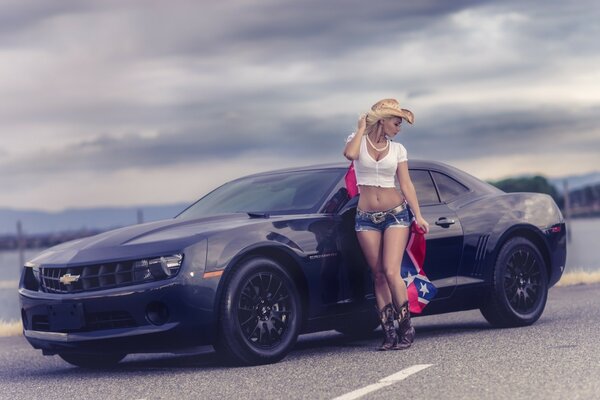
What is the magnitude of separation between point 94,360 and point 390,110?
3083mm

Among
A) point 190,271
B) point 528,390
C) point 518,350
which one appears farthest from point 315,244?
point 528,390

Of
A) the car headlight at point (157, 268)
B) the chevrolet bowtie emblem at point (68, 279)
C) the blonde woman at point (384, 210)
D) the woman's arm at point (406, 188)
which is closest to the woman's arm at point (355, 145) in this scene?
the blonde woman at point (384, 210)

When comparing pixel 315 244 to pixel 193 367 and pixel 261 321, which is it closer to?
pixel 261 321

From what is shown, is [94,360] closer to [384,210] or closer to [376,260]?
[376,260]

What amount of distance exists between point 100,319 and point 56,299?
41cm

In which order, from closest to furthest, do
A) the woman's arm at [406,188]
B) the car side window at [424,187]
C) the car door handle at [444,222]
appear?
the woman's arm at [406,188], the car door handle at [444,222], the car side window at [424,187]

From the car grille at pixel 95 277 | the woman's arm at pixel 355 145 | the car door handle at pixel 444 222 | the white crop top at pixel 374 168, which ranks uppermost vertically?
the woman's arm at pixel 355 145

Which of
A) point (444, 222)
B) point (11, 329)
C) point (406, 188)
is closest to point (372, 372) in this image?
point (406, 188)

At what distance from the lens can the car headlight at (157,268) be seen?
303 inches

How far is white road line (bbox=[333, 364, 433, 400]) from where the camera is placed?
6.38 meters

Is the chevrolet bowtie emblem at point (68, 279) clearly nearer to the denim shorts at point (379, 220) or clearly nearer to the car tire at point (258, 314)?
the car tire at point (258, 314)

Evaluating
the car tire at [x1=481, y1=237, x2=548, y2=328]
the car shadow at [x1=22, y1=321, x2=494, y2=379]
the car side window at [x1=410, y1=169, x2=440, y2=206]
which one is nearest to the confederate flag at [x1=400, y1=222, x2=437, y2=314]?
the car shadow at [x1=22, y1=321, x2=494, y2=379]

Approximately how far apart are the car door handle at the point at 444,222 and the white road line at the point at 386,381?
2071 mm

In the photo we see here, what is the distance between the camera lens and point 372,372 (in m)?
7.33
